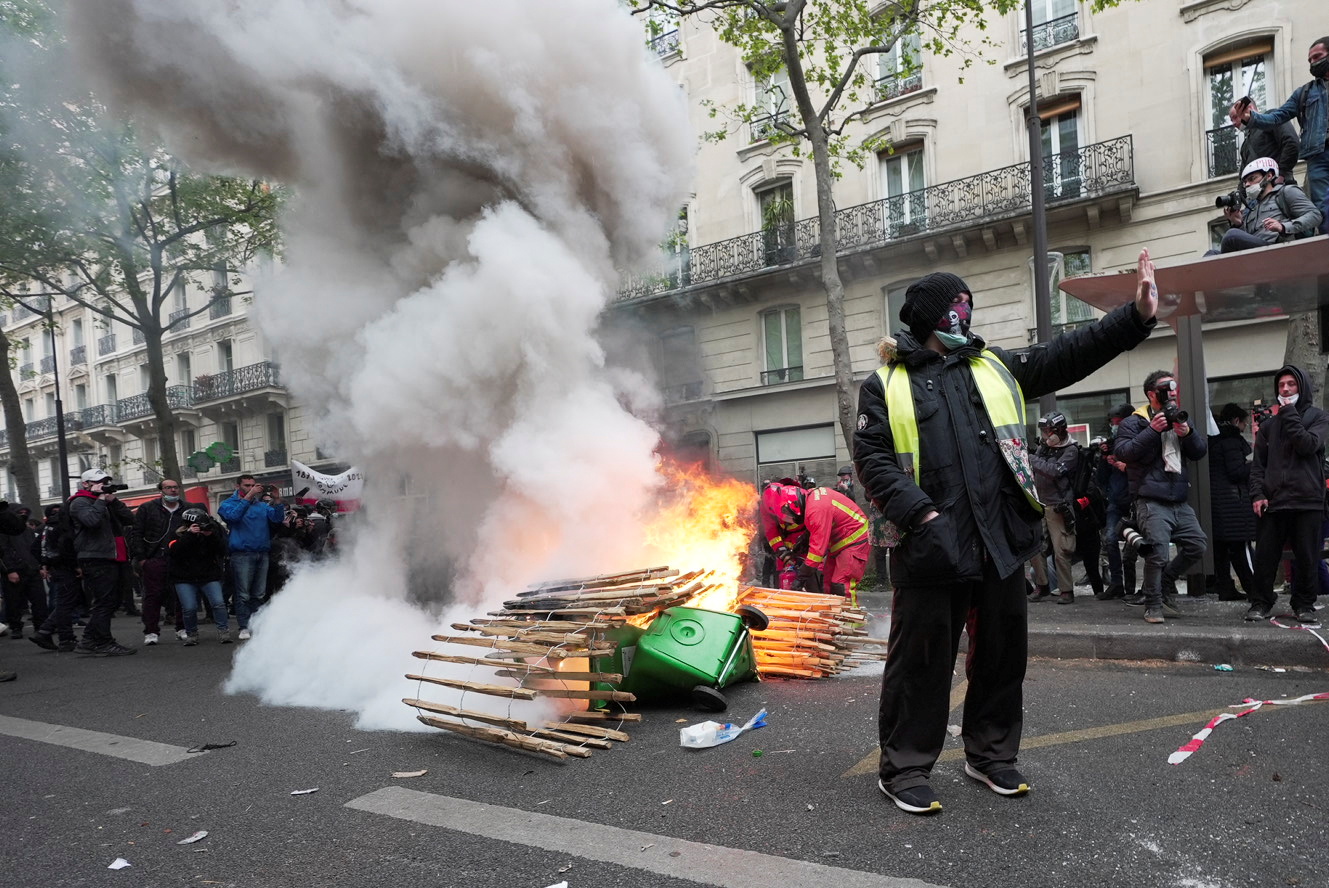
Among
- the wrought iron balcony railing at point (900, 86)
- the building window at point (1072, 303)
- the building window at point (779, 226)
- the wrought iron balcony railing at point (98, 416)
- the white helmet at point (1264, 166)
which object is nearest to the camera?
the white helmet at point (1264, 166)

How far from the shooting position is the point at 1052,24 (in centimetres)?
1684

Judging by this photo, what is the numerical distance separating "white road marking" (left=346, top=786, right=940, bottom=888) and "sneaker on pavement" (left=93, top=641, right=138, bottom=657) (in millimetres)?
6141

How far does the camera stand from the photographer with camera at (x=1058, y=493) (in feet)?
25.1

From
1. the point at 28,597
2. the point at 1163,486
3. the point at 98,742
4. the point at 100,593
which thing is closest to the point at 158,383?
the point at 28,597

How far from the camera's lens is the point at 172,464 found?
1784 cm

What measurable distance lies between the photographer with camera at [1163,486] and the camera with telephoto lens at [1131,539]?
0.05 ft

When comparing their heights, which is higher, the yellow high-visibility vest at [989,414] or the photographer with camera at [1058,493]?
the yellow high-visibility vest at [989,414]

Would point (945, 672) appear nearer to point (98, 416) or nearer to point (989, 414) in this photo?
point (989, 414)

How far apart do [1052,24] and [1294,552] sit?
1440 centimetres

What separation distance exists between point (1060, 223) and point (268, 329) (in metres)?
14.2

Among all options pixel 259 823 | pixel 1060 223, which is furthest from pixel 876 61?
pixel 259 823

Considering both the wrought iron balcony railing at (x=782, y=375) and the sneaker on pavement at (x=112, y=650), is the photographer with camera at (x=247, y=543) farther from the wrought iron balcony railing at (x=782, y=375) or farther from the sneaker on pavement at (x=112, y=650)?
the wrought iron balcony railing at (x=782, y=375)

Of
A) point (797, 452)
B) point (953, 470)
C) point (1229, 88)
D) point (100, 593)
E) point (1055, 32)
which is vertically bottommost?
point (100, 593)

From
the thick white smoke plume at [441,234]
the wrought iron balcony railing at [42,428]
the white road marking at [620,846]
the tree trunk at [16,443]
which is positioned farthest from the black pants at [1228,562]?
the wrought iron balcony railing at [42,428]
